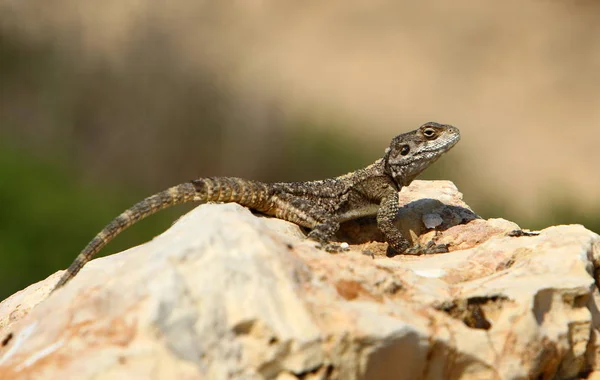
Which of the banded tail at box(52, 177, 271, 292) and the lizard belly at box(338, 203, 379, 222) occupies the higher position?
the banded tail at box(52, 177, 271, 292)

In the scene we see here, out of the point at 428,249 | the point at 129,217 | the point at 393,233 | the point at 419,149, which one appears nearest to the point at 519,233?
the point at 428,249

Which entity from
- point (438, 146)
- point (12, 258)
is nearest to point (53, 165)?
point (12, 258)

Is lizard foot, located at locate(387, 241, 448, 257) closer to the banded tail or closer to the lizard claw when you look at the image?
the lizard claw

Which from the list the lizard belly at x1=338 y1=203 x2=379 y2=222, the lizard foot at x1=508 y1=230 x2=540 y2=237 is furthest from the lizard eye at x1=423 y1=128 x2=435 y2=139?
the lizard foot at x1=508 y1=230 x2=540 y2=237

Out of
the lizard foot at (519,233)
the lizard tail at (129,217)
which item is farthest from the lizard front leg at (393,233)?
the lizard tail at (129,217)

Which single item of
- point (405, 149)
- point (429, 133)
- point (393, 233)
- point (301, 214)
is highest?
point (429, 133)

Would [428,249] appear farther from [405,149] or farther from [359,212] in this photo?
[405,149]

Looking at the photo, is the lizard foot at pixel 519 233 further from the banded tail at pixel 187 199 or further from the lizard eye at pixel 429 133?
the banded tail at pixel 187 199

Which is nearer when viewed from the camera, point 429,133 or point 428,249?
point 428,249
